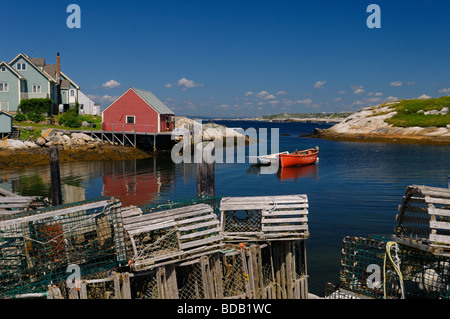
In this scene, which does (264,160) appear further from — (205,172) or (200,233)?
(200,233)

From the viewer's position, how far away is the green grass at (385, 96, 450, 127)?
6308 cm

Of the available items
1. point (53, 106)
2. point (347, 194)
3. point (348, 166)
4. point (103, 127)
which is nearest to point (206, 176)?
point (347, 194)

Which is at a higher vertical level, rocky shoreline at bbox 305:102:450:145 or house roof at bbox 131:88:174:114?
house roof at bbox 131:88:174:114

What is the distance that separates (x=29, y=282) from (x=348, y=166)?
3045 centimetres

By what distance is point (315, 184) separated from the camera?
80.1ft

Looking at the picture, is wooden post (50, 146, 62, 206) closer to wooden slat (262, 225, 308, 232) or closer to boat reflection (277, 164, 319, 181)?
wooden slat (262, 225, 308, 232)

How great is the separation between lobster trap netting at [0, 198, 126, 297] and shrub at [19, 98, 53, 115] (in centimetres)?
4103

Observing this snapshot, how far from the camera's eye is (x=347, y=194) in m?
20.5

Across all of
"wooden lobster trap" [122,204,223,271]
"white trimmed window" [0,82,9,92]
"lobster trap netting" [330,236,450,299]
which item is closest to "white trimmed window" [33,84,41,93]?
"white trimmed window" [0,82,9,92]

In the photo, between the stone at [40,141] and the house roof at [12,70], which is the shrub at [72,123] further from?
the house roof at [12,70]

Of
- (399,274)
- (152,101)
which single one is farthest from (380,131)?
(399,274)

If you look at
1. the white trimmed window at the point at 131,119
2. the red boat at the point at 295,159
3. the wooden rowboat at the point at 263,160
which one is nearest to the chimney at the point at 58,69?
the white trimmed window at the point at 131,119

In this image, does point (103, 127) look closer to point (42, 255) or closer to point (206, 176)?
point (206, 176)

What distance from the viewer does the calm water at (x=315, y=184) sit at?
520 inches
